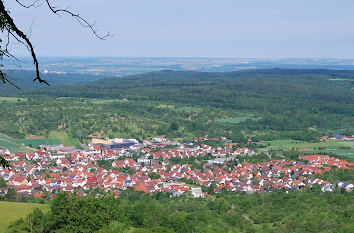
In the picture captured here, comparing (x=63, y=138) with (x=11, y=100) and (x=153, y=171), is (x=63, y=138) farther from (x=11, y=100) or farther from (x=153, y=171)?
(x=11, y=100)

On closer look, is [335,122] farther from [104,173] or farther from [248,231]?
[248,231]

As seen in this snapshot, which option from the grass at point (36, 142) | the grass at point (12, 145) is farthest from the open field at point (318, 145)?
the grass at point (12, 145)

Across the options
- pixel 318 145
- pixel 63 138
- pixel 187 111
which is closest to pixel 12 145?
pixel 63 138

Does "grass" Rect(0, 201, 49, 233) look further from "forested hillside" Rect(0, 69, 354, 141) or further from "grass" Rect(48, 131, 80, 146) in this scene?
"forested hillside" Rect(0, 69, 354, 141)

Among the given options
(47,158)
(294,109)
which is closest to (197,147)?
(47,158)

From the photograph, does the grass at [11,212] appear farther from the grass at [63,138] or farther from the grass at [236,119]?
the grass at [236,119]

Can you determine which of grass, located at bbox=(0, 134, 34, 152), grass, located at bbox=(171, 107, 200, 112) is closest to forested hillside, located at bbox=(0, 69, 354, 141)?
grass, located at bbox=(171, 107, 200, 112)
